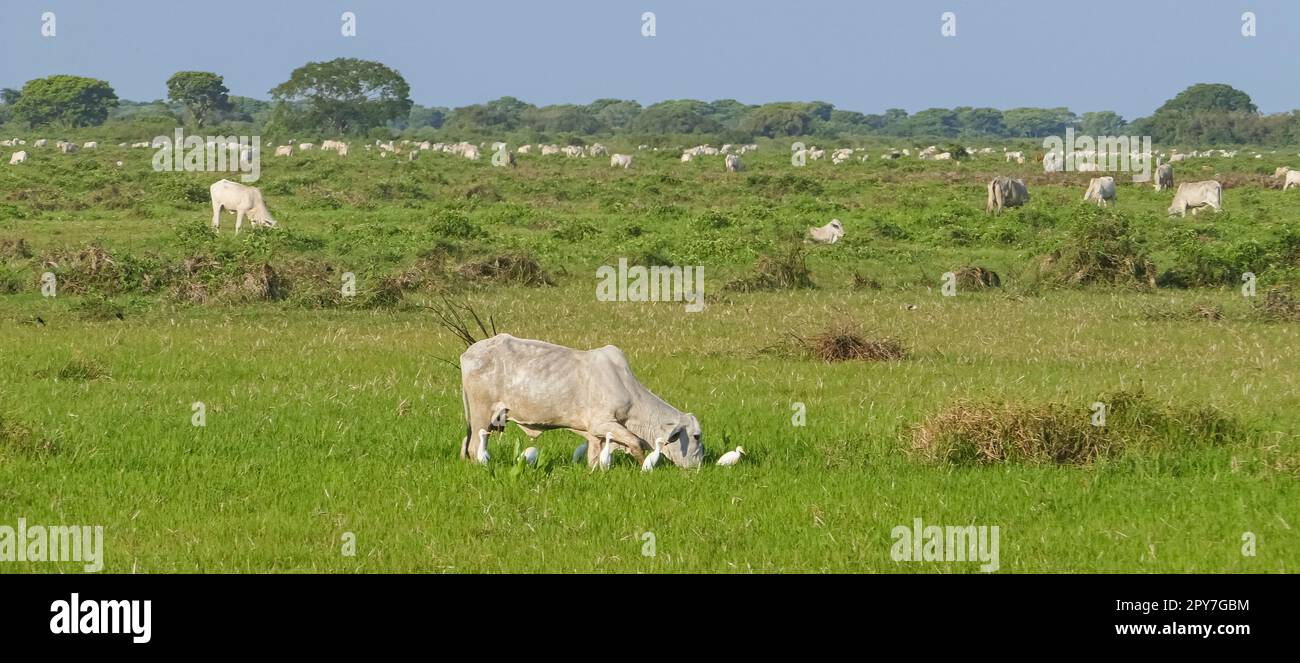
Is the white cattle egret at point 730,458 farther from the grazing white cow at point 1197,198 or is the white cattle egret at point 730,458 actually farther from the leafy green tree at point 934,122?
the leafy green tree at point 934,122

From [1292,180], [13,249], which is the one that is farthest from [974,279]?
[1292,180]

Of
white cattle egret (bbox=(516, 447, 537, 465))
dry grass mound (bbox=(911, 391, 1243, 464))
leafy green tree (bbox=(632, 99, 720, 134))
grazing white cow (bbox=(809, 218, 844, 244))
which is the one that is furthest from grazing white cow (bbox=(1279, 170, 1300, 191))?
leafy green tree (bbox=(632, 99, 720, 134))

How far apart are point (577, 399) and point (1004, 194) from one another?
91.2 feet

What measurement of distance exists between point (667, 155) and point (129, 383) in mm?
52115

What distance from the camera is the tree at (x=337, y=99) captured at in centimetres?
9531

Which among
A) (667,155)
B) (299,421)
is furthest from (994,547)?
(667,155)

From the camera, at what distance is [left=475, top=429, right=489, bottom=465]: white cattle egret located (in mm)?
10391

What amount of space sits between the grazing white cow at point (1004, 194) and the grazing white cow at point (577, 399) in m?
26.3

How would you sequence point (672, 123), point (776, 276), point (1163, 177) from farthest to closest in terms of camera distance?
1. point (672, 123)
2. point (1163, 177)
3. point (776, 276)

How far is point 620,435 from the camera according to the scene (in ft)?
33.4

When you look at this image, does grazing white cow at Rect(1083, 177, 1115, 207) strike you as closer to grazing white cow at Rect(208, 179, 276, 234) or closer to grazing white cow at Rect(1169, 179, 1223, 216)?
grazing white cow at Rect(1169, 179, 1223, 216)

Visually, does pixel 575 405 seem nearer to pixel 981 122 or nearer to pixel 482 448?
pixel 482 448

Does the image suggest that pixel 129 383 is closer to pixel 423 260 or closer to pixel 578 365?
pixel 578 365

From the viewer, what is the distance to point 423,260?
80.1 ft
